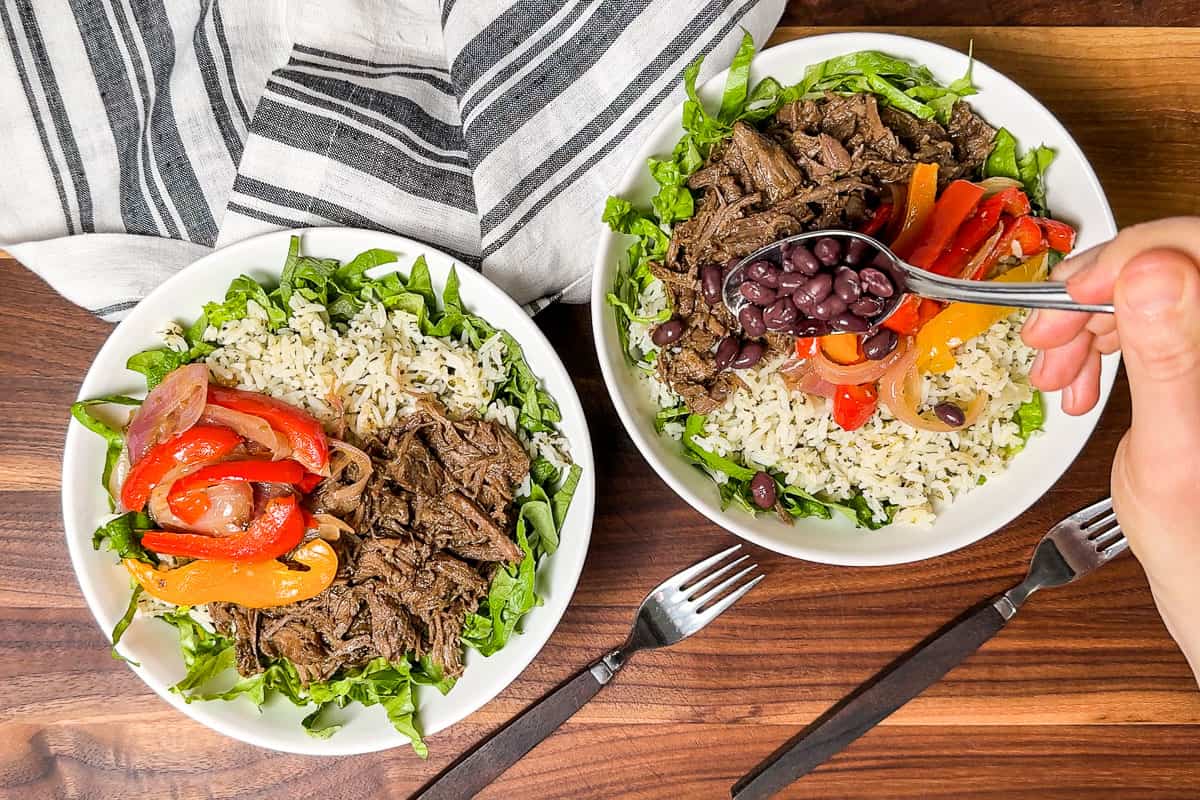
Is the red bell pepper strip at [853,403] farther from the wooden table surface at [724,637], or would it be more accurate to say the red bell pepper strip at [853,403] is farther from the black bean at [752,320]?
the wooden table surface at [724,637]

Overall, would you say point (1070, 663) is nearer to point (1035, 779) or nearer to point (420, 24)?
point (1035, 779)

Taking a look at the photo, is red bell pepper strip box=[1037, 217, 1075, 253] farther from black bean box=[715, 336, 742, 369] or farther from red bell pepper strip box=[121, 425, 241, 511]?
red bell pepper strip box=[121, 425, 241, 511]

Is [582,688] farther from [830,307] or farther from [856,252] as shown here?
[856,252]

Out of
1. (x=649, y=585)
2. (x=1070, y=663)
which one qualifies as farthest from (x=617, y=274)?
(x=1070, y=663)

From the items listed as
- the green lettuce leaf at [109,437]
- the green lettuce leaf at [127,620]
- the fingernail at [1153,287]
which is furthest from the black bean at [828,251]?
the green lettuce leaf at [127,620]

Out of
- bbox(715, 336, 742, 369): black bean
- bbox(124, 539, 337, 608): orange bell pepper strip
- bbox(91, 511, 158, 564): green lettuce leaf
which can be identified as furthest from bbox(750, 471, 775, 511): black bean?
bbox(91, 511, 158, 564): green lettuce leaf

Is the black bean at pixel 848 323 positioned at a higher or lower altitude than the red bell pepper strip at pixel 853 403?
higher
